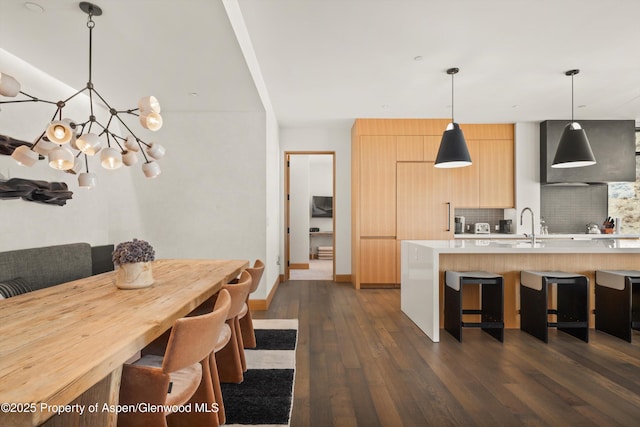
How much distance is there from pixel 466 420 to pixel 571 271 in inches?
93.1

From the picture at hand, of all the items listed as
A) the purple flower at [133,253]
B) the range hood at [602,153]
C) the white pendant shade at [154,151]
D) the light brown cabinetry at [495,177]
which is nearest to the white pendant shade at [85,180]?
the white pendant shade at [154,151]

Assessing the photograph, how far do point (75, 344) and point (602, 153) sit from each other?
6.92 m

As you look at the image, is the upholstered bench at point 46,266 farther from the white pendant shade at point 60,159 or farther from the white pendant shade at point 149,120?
the white pendant shade at point 149,120

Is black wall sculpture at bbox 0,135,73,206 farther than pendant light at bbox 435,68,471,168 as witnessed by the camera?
No

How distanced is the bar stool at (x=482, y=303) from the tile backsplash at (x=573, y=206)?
3.37 m

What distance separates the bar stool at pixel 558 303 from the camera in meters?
2.97

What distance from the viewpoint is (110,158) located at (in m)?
2.25

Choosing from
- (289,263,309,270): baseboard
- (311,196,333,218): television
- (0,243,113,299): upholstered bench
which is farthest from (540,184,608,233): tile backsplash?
(0,243,113,299): upholstered bench

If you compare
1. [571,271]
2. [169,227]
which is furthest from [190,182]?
[571,271]

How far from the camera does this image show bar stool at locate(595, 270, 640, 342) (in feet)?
9.75

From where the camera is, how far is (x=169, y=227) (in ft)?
13.8

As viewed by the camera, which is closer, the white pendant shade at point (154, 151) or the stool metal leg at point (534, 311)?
the white pendant shade at point (154, 151)

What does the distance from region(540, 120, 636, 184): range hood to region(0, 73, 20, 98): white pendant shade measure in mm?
6310

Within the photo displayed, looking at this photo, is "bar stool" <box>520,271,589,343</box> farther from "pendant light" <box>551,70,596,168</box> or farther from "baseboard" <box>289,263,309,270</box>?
"baseboard" <box>289,263,309,270</box>
